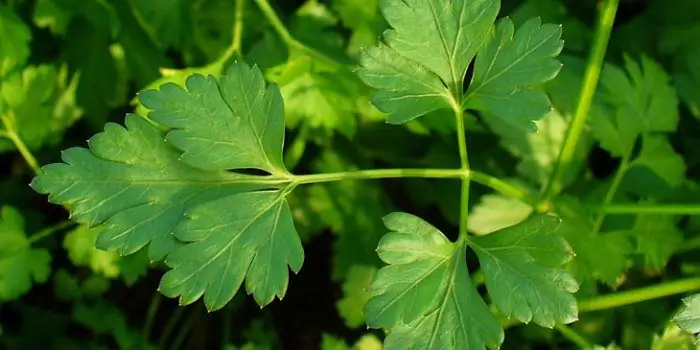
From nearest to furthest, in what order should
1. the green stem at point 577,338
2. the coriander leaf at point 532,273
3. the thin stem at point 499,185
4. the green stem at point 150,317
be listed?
the coriander leaf at point 532,273
the thin stem at point 499,185
the green stem at point 577,338
the green stem at point 150,317

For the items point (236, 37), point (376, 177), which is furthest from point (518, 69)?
point (236, 37)

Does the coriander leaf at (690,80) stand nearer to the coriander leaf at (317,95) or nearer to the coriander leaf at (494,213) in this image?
the coriander leaf at (494,213)

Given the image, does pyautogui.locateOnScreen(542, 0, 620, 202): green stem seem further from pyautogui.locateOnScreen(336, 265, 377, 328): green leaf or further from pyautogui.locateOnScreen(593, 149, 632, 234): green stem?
pyautogui.locateOnScreen(336, 265, 377, 328): green leaf

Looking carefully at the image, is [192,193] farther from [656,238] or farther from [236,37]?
[656,238]

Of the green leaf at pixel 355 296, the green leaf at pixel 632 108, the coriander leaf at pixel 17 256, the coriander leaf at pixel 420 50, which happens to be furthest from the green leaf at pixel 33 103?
the green leaf at pixel 632 108

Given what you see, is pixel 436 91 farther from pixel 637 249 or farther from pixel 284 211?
pixel 637 249

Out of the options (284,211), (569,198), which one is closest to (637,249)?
(569,198)

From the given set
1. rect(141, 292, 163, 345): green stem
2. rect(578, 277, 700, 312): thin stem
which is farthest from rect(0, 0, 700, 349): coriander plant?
rect(141, 292, 163, 345): green stem
